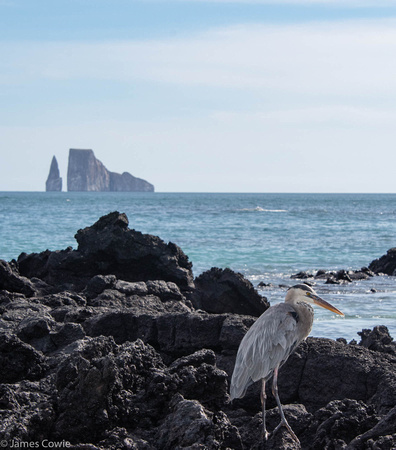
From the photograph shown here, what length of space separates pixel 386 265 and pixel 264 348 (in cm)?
1607

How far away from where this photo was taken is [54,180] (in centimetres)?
19362

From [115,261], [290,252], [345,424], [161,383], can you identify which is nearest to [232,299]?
[115,261]

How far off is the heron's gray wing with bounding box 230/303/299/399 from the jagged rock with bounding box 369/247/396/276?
49.8 feet

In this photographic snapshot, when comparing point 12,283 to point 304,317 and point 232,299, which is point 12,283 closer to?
point 232,299

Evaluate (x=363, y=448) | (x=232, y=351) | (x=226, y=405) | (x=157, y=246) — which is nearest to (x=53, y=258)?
(x=157, y=246)

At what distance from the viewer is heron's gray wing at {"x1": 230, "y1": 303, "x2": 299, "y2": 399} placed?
491cm

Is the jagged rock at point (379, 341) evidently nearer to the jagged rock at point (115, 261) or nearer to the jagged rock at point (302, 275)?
the jagged rock at point (115, 261)

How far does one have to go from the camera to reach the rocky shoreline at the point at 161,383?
411 cm

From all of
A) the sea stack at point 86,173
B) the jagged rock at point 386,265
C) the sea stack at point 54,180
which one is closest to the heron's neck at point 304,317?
the jagged rock at point 386,265

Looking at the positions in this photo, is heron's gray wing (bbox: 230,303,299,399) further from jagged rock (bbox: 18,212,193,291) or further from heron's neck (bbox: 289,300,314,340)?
jagged rock (bbox: 18,212,193,291)

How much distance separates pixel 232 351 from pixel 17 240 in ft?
74.2

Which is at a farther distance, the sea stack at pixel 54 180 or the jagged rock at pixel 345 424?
the sea stack at pixel 54 180

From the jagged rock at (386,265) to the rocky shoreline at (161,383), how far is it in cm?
1224

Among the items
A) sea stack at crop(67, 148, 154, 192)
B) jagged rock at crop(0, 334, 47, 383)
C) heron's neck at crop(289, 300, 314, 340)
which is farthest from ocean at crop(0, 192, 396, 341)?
sea stack at crop(67, 148, 154, 192)
